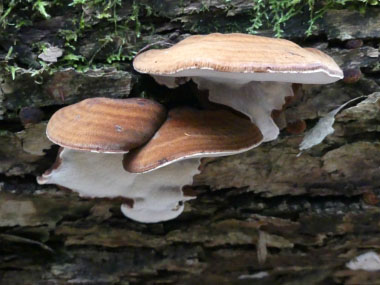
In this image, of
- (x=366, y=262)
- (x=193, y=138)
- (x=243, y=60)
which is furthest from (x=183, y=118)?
(x=366, y=262)

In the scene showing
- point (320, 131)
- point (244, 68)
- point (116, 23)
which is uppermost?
point (244, 68)

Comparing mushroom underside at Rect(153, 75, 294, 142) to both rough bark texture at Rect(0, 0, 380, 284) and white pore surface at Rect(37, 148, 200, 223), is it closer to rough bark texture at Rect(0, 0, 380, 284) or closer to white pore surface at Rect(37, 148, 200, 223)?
rough bark texture at Rect(0, 0, 380, 284)

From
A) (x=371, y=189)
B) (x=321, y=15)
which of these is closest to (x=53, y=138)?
(x=321, y=15)

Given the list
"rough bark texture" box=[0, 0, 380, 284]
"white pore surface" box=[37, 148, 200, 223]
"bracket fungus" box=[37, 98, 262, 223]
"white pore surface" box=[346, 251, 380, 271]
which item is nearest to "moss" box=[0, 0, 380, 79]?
"rough bark texture" box=[0, 0, 380, 284]

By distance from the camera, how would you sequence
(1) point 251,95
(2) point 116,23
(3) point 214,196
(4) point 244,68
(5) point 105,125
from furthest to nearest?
(3) point 214,196
(2) point 116,23
(1) point 251,95
(5) point 105,125
(4) point 244,68

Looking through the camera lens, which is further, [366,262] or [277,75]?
[366,262]

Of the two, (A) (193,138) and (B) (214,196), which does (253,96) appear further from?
(B) (214,196)
